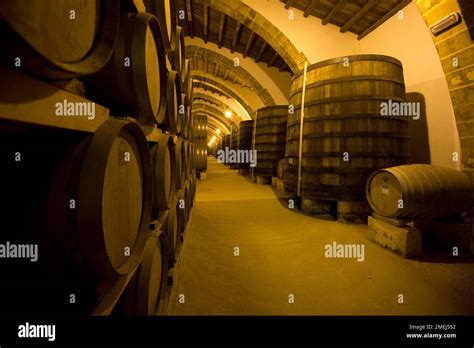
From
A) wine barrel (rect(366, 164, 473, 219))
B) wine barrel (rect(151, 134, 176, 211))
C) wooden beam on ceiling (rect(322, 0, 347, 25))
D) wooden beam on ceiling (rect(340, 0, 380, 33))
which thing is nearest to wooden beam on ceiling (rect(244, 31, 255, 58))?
wooden beam on ceiling (rect(322, 0, 347, 25))

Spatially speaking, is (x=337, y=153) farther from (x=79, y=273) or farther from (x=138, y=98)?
(x=79, y=273)

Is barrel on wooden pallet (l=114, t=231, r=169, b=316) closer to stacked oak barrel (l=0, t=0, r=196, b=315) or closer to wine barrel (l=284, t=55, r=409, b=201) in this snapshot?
stacked oak barrel (l=0, t=0, r=196, b=315)

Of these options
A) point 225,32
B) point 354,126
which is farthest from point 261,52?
point 354,126

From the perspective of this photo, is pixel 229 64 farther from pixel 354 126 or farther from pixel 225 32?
pixel 354 126

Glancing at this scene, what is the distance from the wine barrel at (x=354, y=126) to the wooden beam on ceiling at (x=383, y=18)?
2774 millimetres

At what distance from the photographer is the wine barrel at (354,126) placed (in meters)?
3.72

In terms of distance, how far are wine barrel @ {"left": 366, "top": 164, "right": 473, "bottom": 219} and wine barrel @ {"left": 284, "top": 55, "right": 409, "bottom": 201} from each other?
73 centimetres

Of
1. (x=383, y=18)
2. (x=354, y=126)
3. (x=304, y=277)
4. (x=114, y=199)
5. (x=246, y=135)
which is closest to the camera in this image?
(x=114, y=199)

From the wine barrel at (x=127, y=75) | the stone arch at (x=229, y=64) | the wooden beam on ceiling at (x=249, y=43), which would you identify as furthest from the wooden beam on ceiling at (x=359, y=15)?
the wine barrel at (x=127, y=75)

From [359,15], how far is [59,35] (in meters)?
7.61

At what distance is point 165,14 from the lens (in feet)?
6.41

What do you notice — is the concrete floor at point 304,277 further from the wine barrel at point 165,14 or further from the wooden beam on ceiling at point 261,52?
the wooden beam on ceiling at point 261,52

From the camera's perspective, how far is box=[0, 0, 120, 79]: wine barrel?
0.49 m

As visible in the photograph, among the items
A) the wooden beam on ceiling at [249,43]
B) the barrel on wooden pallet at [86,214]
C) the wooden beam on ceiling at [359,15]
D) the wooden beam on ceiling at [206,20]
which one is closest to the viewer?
the barrel on wooden pallet at [86,214]
